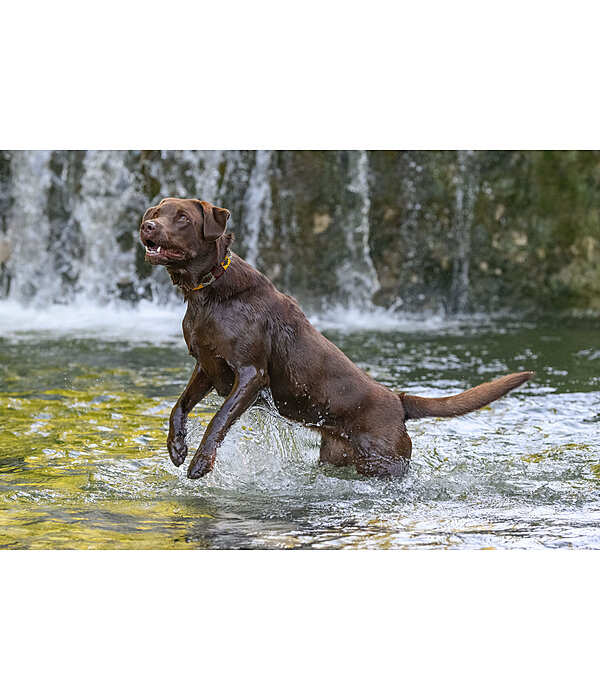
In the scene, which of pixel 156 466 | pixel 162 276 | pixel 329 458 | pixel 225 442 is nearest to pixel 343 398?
pixel 329 458

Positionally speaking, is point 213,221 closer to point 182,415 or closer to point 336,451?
point 182,415

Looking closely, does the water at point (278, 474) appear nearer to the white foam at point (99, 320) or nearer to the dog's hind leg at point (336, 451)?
the dog's hind leg at point (336, 451)

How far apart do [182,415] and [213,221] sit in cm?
117

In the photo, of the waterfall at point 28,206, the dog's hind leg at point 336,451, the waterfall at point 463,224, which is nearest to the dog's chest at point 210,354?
the dog's hind leg at point 336,451

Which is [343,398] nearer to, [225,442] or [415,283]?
[225,442]

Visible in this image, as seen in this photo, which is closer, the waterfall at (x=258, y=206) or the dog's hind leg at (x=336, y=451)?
the dog's hind leg at (x=336, y=451)

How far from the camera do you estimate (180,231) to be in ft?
16.1

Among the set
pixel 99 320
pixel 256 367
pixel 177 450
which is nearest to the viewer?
pixel 256 367

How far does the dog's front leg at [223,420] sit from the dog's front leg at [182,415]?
332 millimetres

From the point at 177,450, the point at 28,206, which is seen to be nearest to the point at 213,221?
the point at 177,450

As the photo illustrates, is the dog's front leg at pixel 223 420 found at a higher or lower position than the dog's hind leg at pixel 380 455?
higher

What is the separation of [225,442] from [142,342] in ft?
21.3

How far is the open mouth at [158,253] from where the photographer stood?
16.0 feet

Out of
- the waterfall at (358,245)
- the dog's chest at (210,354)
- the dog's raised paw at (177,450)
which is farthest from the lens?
the waterfall at (358,245)
